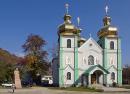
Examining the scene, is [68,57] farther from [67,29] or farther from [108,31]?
[108,31]

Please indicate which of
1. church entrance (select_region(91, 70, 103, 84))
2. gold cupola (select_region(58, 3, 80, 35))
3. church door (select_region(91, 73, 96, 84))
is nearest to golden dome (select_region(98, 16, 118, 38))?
gold cupola (select_region(58, 3, 80, 35))

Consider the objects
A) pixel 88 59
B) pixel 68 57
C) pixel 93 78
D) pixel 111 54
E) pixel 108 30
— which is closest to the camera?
pixel 93 78

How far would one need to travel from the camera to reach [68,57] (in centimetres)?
6506

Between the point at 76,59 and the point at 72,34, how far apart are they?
15.8 feet

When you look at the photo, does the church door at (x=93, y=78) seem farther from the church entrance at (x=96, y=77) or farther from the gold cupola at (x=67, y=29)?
the gold cupola at (x=67, y=29)

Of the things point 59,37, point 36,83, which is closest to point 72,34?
point 59,37

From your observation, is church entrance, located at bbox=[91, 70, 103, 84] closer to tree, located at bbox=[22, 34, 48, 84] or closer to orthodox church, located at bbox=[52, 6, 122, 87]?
orthodox church, located at bbox=[52, 6, 122, 87]

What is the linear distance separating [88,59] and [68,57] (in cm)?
389

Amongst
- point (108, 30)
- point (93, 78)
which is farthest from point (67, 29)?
point (93, 78)

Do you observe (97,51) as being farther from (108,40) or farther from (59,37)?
(59,37)

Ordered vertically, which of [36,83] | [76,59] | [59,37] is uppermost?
[59,37]

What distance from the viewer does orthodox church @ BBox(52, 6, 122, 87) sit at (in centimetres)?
6419

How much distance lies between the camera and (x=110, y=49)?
66625 millimetres

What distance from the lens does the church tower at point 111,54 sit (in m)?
65.2
